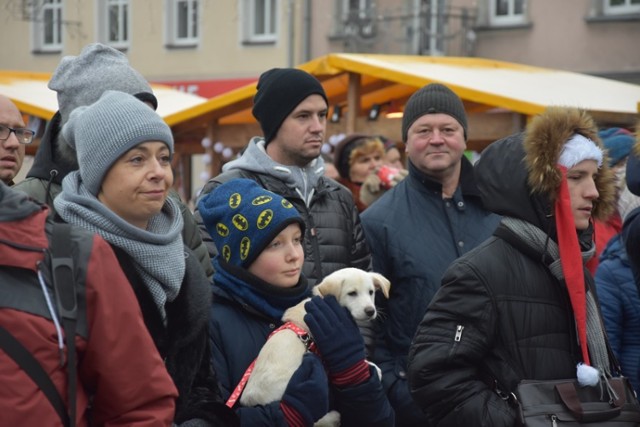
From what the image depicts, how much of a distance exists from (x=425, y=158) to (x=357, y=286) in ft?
4.25

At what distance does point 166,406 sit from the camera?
10.1 feet

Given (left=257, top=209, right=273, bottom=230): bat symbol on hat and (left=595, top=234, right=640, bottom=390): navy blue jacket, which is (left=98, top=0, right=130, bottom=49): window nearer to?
(left=595, top=234, right=640, bottom=390): navy blue jacket

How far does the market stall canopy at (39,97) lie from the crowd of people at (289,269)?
759 cm

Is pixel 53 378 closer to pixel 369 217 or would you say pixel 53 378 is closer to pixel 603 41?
pixel 369 217

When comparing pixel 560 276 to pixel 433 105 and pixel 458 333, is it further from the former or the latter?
pixel 433 105

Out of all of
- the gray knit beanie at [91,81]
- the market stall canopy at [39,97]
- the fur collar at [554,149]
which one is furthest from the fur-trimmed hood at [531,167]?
the market stall canopy at [39,97]

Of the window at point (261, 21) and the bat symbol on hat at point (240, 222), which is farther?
the window at point (261, 21)

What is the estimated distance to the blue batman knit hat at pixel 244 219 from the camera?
4172mm

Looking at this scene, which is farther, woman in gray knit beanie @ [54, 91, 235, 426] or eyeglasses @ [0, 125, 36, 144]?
eyeglasses @ [0, 125, 36, 144]

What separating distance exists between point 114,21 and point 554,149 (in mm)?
21475

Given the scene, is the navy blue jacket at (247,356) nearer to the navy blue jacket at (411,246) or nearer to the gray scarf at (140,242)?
the gray scarf at (140,242)

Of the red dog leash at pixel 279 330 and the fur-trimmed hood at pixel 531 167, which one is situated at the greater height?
the fur-trimmed hood at pixel 531 167

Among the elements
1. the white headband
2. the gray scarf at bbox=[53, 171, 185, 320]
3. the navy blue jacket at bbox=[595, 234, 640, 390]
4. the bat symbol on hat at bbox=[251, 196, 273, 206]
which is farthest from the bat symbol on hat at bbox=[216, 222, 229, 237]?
the navy blue jacket at bbox=[595, 234, 640, 390]

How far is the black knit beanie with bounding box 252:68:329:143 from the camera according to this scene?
5.39 metres
